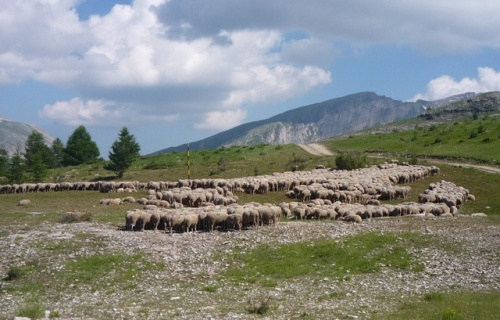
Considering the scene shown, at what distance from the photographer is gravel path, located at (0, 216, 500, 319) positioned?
59.0ft

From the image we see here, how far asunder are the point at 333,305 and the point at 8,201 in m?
39.9

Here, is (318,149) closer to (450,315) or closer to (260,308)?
(260,308)

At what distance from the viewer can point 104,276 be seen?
2242 centimetres

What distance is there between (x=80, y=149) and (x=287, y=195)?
2884 inches

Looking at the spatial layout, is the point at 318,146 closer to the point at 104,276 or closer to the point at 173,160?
the point at 173,160

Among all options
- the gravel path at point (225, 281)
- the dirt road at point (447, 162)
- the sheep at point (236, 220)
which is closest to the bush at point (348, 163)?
the dirt road at point (447, 162)

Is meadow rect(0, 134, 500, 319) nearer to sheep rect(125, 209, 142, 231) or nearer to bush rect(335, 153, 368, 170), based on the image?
sheep rect(125, 209, 142, 231)

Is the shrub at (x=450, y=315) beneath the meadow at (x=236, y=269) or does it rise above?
beneath

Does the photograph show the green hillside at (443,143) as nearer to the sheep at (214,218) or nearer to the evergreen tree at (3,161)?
the sheep at (214,218)

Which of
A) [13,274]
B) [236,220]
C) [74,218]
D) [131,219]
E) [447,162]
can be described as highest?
[447,162]

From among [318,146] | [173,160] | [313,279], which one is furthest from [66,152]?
[313,279]

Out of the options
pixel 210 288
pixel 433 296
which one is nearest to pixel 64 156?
A: pixel 210 288

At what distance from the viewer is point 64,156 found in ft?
365

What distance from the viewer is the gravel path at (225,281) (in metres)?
18.0
